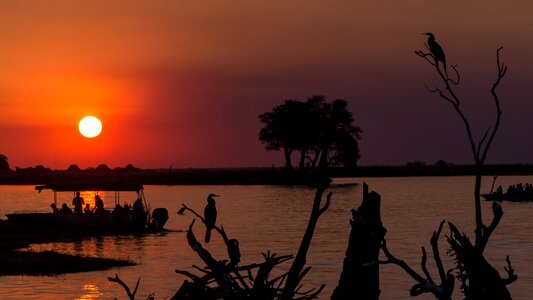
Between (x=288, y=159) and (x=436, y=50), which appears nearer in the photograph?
(x=436, y=50)

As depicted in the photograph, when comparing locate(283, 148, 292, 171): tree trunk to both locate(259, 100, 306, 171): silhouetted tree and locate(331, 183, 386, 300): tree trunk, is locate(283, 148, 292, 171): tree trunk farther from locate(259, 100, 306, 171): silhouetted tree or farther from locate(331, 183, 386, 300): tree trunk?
locate(331, 183, 386, 300): tree trunk

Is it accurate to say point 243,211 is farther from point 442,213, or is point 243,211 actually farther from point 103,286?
point 103,286

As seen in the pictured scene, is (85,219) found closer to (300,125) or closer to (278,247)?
(278,247)

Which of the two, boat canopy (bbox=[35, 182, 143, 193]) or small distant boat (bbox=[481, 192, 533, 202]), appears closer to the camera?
boat canopy (bbox=[35, 182, 143, 193])

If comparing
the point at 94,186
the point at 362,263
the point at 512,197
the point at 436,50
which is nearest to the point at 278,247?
the point at 94,186

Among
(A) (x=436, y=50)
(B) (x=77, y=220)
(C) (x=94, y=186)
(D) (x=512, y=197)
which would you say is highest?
(A) (x=436, y=50)

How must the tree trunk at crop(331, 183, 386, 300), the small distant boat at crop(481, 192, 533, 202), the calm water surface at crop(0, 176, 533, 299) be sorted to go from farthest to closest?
the small distant boat at crop(481, 192, 533, 202) → the calm water surface at crop(0, 176, 533, 299) → the tree trunk at crop(331, 183, 386, 300)

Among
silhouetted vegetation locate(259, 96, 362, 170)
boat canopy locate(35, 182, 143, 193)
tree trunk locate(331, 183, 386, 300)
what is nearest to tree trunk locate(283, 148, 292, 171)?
silhouetted vegetation locate(259, 96, 362, 170)

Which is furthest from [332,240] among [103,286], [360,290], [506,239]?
[360,290]

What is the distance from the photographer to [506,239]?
222 ft

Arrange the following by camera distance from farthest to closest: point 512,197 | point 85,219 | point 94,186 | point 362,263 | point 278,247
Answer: point 512,197 < point 94,186 < point 278,247 < point 85,219 < point 362,263

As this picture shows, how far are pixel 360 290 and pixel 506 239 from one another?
56628mm

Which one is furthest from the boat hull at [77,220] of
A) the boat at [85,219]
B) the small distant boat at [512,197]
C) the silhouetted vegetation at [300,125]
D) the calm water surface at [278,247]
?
the silhouetted vegetation at [300,125]

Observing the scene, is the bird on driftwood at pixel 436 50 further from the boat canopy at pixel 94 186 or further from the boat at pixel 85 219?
the boat canopy at pixel 94 186
